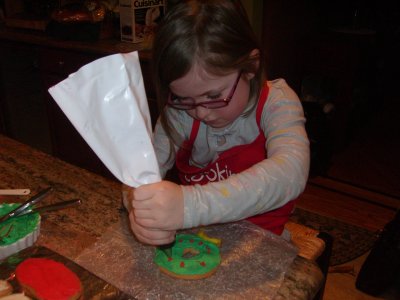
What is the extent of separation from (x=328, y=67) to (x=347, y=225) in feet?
3.01

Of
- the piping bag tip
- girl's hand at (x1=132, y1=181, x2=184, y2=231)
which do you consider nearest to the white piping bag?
girl's hand at (x1=132, y1=181, x2=184, y2=231)

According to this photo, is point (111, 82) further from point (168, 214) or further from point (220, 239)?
point (220, 239)

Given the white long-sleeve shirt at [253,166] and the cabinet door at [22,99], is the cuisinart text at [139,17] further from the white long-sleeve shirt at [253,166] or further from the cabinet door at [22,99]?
the white long-sleeve shirt at [253,166]

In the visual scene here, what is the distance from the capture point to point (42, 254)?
0.59 m

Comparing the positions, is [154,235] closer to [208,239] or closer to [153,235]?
[153,235]

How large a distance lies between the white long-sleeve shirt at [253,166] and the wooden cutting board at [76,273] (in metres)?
0.13

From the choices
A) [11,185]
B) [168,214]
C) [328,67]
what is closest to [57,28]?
[11,185]

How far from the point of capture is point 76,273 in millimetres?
560

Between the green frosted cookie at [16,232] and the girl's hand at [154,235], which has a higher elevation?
the girl's hand at [154,235]

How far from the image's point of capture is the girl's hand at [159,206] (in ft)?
1.77

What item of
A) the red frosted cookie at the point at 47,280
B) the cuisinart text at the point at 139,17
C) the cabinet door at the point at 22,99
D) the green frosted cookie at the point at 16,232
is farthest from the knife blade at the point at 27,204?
the cabinet door at the point at 22,99

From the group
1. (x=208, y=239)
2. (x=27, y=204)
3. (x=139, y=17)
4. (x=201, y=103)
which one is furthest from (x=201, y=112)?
(x=139, y=17)

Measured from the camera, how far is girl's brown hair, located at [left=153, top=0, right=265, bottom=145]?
2.35 feet

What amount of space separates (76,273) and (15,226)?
6.5 inches
